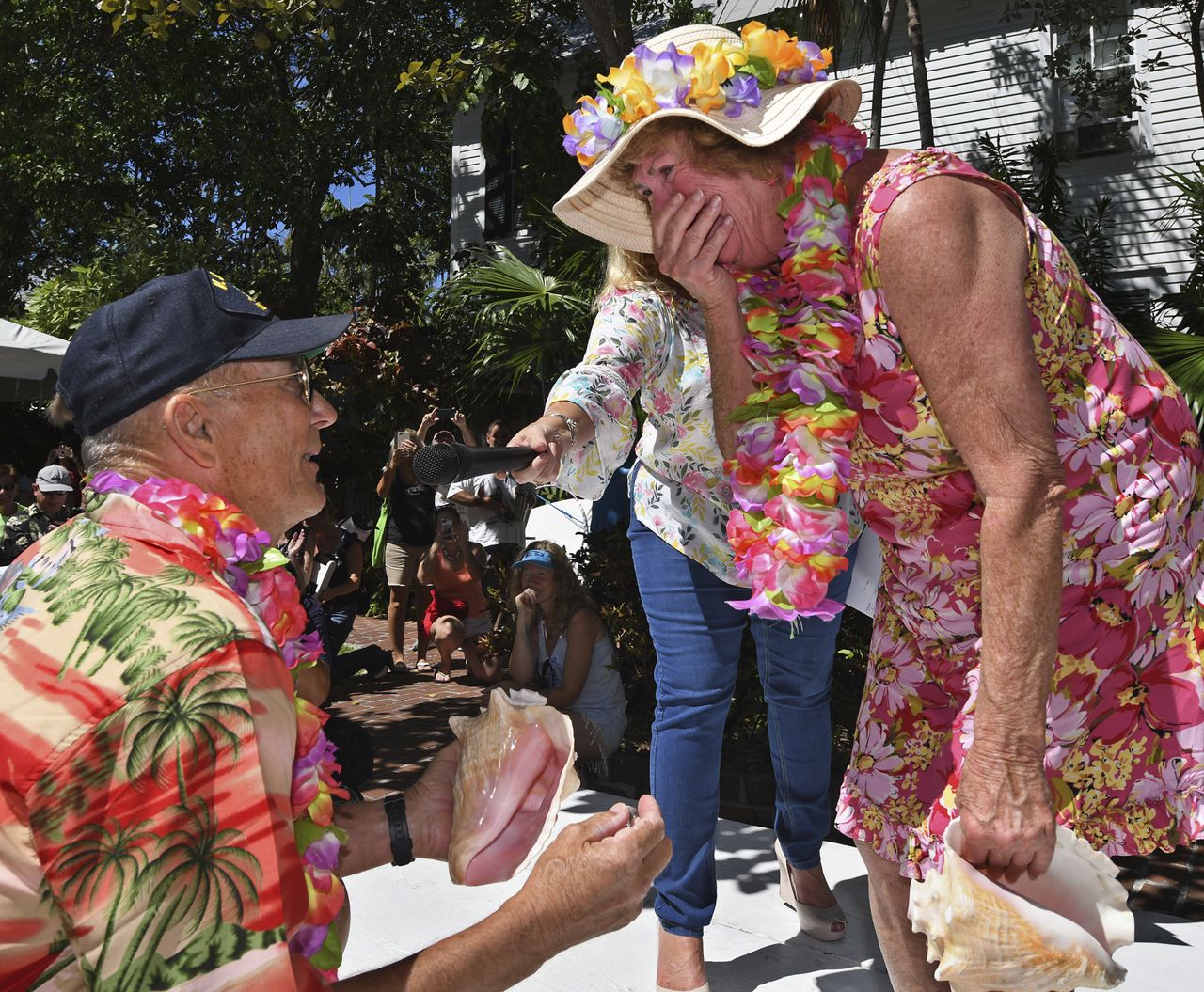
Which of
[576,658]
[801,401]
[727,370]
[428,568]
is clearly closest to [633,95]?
[727,370]

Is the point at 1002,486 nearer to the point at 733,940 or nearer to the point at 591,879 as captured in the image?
the point at 591,879

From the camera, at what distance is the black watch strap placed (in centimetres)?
198

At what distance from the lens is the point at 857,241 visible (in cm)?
186

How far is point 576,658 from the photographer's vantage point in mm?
5688

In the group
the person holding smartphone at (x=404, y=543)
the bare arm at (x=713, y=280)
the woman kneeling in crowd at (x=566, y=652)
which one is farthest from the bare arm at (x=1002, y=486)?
the person holding smartphone at (x=404, y=543)

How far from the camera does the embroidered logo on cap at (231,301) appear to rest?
5.73 feet

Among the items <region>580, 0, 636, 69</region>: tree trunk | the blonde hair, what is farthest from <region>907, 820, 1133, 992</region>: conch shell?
<region>580, 0, 636, 69</region>: tree trunk

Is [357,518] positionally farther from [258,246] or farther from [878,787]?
[258,246]

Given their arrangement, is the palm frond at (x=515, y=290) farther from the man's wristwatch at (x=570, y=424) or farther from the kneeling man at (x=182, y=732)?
the kneeling man at (x=182, y=732)

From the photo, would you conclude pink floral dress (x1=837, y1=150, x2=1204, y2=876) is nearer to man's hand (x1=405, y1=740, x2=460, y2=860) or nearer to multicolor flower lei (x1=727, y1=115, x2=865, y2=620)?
multicolor flower lei (x1=727, y1=115, x2=865, y2=620)

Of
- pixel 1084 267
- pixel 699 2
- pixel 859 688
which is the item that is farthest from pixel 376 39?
pixel 859 688

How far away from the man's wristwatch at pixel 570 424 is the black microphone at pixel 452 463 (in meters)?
0.35

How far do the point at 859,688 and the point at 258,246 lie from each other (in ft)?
52.7

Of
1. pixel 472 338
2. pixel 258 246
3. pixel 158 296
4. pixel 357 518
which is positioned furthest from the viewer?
pixel 258 246
